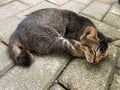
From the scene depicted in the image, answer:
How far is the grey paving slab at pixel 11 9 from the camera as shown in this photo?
7.72 ft

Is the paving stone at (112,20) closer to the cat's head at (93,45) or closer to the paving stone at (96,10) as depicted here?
the paving stone at (96,10)

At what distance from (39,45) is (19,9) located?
3.48ft

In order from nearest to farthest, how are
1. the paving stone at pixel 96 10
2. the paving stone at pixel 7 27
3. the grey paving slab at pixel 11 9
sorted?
the paving stone at pixel 7 27 → the grey paving slab at pixel 11 9 → the paving stone at pixel 96 10

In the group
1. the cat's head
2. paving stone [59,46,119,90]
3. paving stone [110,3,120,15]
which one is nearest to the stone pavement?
paving stone [59,46,119,90]

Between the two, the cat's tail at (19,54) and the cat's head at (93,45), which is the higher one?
the cat's head at (93,45)

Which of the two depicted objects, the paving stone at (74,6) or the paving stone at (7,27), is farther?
the paving stone at (74,6)

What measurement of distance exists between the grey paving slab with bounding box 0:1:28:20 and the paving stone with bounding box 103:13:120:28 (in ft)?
3.95

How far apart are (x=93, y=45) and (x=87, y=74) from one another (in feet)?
0.87

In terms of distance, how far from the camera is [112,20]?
2.51m

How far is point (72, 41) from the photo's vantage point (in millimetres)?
1756

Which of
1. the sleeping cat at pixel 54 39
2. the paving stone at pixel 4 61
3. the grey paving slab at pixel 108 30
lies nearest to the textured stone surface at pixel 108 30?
the grey paving slab at pixel 108 30

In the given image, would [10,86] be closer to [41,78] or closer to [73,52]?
[41,78]

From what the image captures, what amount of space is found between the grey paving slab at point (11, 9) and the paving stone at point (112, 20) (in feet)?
3.95

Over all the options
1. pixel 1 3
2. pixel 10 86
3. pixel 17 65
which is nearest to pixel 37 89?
pixel 10 86
